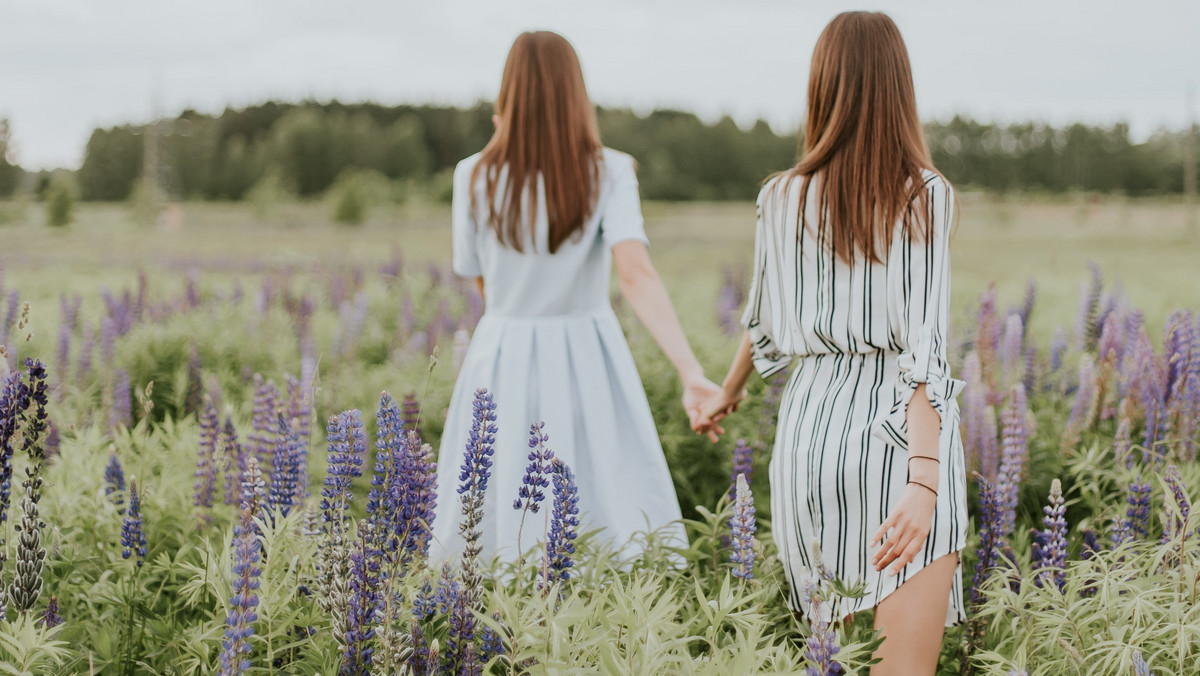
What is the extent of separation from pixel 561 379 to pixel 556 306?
0.28m

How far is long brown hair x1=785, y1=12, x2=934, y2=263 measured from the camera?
215cm

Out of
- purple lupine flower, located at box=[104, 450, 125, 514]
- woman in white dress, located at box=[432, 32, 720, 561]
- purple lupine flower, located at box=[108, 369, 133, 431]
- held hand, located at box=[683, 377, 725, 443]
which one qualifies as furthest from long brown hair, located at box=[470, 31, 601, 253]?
purple lupine flower, located at box=[108, 369, 133, 431]

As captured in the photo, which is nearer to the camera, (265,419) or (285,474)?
(285,474)

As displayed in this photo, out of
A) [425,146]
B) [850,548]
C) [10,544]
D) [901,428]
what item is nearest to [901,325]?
[901,428]

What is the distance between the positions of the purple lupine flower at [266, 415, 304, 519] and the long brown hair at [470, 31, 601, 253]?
42.1 inches

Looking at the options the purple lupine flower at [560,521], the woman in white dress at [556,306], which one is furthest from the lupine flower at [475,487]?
the woman in white dress at [556,306]

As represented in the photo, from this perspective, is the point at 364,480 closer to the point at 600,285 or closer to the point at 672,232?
the point at 600,285

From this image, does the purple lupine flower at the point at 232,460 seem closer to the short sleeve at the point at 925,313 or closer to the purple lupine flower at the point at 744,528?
the purple lupine flower at the point at 744,528

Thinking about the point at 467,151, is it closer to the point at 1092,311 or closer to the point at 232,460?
the point at 1092,311

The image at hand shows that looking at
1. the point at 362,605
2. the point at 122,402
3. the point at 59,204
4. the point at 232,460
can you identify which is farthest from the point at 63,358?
the point at 59,204

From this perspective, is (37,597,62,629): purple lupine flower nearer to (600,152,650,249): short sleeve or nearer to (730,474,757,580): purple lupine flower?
(730,474,757,580): purple lupine flower

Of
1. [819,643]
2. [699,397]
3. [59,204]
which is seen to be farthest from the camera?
[59,204]

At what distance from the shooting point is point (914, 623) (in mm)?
2082

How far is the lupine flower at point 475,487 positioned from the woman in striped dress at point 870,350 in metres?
0.78
